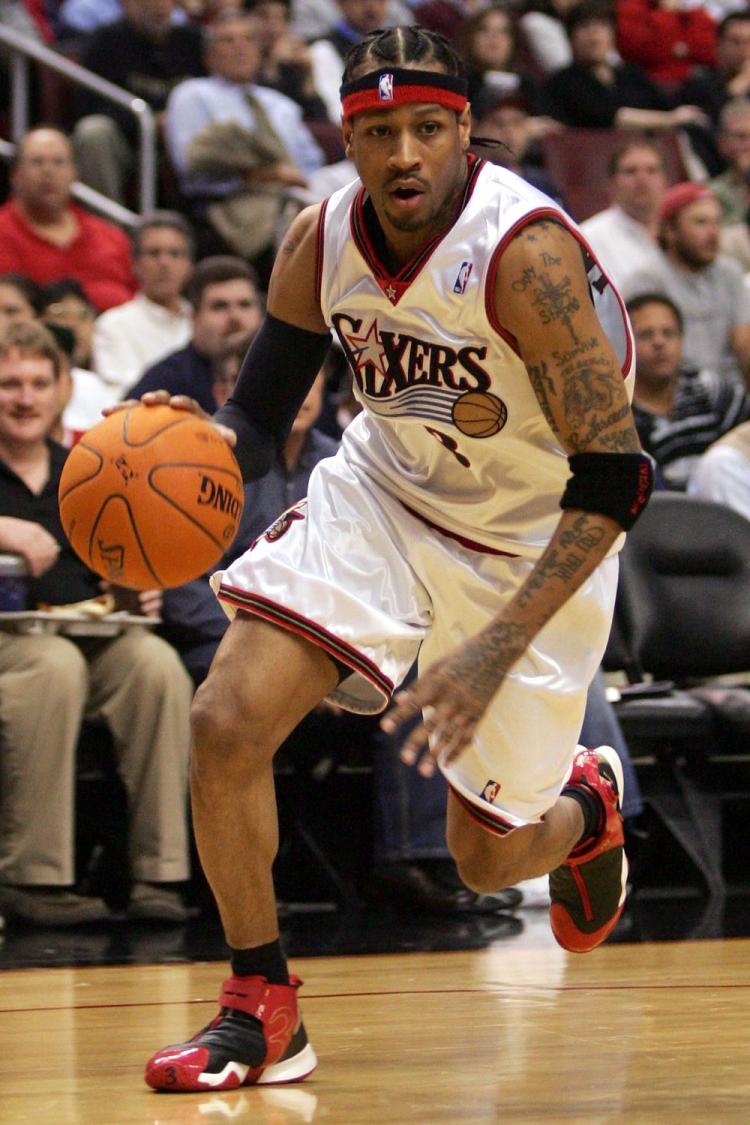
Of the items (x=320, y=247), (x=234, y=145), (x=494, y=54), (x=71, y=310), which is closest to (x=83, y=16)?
(x=234, y=145)

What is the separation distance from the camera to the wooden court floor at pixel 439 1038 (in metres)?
2.92

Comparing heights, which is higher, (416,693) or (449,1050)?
(416,693)

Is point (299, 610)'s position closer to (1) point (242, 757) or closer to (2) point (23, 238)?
(1) point (242, 757)

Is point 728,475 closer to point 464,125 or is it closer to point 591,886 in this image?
point 591,886

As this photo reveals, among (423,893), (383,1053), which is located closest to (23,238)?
(423,893)

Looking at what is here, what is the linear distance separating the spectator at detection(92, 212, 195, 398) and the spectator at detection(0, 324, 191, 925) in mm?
1831

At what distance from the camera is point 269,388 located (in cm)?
366

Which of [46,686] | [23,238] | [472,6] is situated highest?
[472,6]

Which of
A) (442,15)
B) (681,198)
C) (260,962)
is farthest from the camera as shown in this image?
(442,15)

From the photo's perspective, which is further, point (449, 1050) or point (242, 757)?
point (449, 1050)

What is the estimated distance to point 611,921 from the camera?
403 centimetres

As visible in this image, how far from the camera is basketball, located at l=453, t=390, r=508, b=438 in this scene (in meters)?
3.35

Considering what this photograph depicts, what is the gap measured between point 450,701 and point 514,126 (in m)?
7.89

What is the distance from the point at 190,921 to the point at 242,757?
2.59m
